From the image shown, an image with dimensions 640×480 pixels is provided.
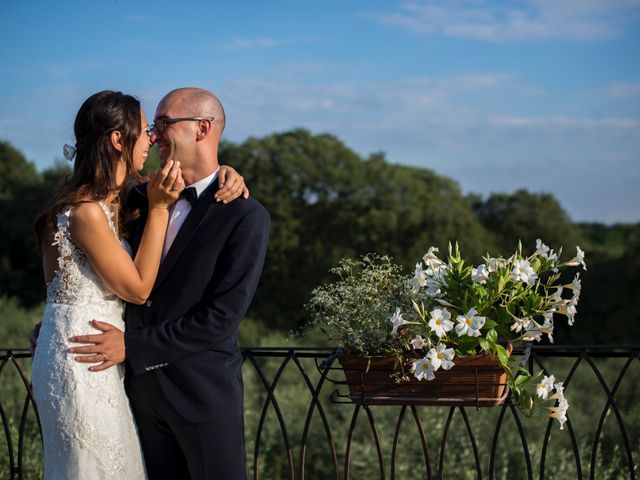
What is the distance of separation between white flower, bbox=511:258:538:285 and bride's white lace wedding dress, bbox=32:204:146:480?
1394 mm

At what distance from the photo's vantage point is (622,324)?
798 inches

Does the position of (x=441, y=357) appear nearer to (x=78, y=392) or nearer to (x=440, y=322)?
(x=440, y=322)

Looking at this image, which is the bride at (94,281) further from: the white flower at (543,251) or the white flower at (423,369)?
the white flower at (543,251)

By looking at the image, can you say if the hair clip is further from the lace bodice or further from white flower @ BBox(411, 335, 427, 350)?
white flower @ BBox(411, 335, 427, 350)

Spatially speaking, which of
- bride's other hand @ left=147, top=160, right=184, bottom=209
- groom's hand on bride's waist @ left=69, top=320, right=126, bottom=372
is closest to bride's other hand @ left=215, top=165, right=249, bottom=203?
bride's other hand @ left=147, top=160, right=184, bottom=209

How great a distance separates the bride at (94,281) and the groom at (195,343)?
75mm

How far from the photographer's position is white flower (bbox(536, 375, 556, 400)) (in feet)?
9.95

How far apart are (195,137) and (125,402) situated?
3.19 ft

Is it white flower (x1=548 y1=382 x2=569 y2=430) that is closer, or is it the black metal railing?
white flower (x1=548 y1=382 x2=569 y2=430)

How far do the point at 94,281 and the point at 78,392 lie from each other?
38 cm

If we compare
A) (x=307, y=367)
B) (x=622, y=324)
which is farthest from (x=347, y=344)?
(x=622, y=324)

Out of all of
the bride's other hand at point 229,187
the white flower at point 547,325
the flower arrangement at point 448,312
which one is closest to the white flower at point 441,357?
the flower arrangement at point 448,312

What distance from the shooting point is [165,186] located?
291cm

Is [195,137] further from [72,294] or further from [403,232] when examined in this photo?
[403,232]
